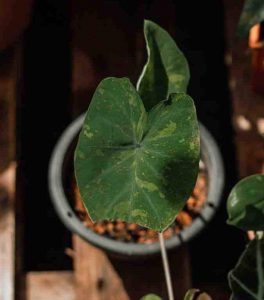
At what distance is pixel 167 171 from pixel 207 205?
389 millimetres

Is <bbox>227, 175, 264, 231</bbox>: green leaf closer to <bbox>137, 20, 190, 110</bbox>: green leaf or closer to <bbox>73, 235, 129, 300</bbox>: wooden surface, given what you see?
<bbox>137, 20, 190, 110</bbox>: green leaf

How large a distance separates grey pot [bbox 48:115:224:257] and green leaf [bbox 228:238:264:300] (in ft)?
0.97

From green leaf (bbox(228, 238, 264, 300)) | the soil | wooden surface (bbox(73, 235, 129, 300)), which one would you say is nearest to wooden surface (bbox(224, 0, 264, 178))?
the soil

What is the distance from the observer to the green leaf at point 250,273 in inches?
37.7

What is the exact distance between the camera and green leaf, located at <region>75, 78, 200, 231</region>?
89 cm

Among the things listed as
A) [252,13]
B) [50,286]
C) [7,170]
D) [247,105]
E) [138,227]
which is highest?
[252,13]

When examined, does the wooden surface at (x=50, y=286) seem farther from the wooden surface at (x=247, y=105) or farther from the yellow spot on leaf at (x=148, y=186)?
the yellow spot on leaf at (x=148, y=186)

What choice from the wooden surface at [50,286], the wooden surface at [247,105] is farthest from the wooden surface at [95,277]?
the wooden surface at [247,105]

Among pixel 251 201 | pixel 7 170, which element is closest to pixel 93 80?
pixel 7 170

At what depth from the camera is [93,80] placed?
1.48m

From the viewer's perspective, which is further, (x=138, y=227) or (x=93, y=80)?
(x=93, y=80)

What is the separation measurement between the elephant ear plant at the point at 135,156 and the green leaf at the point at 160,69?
4.8 inches

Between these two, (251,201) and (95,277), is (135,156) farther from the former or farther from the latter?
(95,277)

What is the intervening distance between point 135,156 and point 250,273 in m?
0.23
